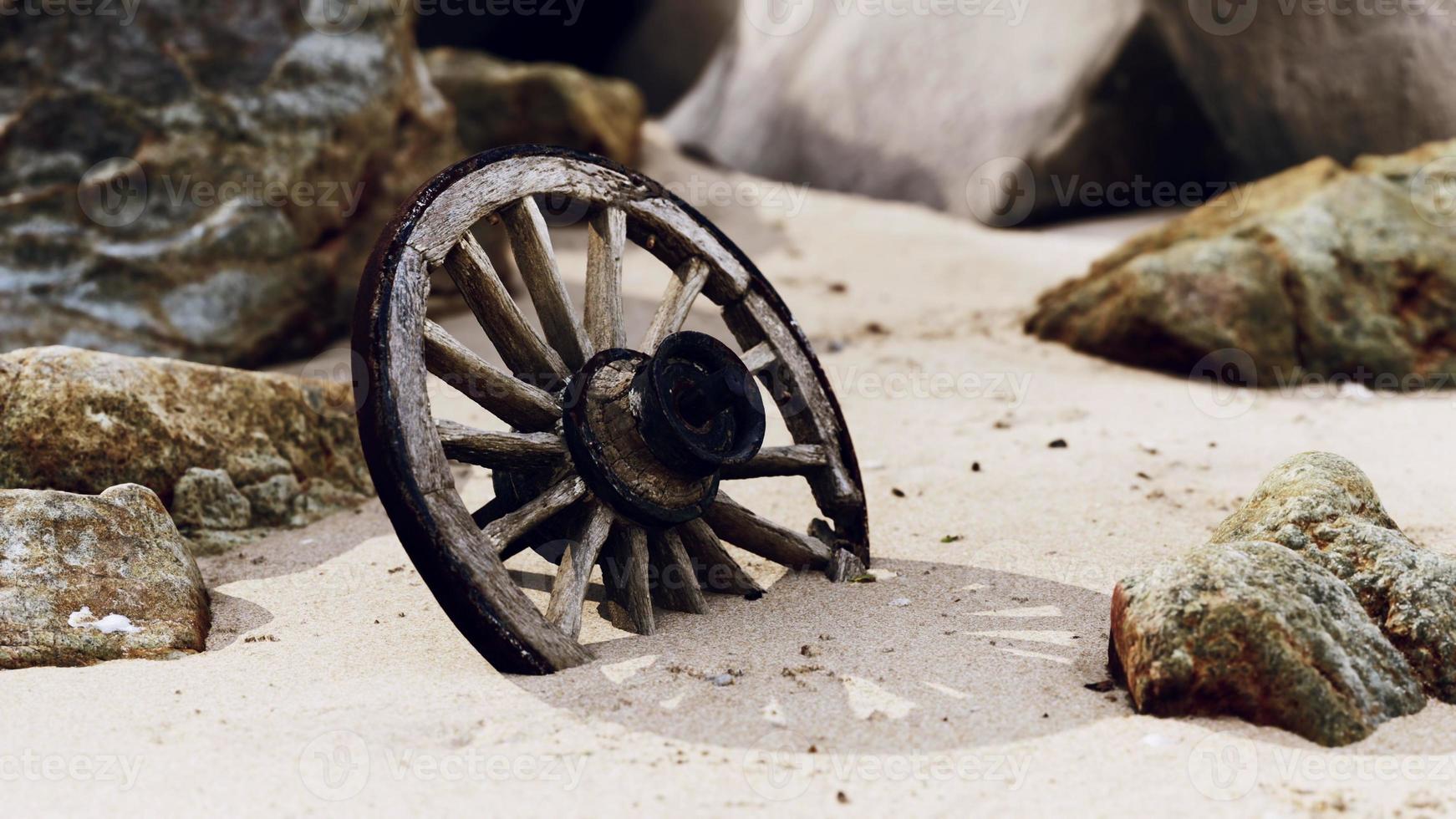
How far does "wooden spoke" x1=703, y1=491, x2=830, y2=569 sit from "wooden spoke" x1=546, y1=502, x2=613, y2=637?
0.37 metres

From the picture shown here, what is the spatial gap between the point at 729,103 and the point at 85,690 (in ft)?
27.4

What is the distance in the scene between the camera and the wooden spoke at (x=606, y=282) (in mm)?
3295

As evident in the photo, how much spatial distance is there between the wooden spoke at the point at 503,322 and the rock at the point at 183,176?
302 centimetres

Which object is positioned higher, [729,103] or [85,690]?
[729,103]

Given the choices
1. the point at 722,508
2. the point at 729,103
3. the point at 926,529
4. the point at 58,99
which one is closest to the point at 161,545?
the point at 722,508

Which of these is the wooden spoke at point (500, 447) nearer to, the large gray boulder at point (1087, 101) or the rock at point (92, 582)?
the rock at point (92, 582)

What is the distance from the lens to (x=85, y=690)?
2609mm

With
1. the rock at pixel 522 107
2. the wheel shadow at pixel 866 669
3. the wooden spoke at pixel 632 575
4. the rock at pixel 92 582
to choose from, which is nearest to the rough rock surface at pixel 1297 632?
the wheel shadow at pixel 866 669

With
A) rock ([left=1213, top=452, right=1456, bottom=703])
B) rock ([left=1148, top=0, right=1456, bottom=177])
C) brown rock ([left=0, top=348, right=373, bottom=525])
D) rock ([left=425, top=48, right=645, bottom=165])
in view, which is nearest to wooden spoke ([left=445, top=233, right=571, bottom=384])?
brown rock ([left=0, top=348, right=373, bottom=525])

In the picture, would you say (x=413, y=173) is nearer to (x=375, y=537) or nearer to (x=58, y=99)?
(x=58, y=99)

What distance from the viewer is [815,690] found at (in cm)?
266

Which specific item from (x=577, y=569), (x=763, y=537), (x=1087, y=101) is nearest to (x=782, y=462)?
(x=763, y=537)

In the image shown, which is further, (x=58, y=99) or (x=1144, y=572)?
(x=58, y=99)

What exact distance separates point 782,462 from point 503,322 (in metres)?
0.88
